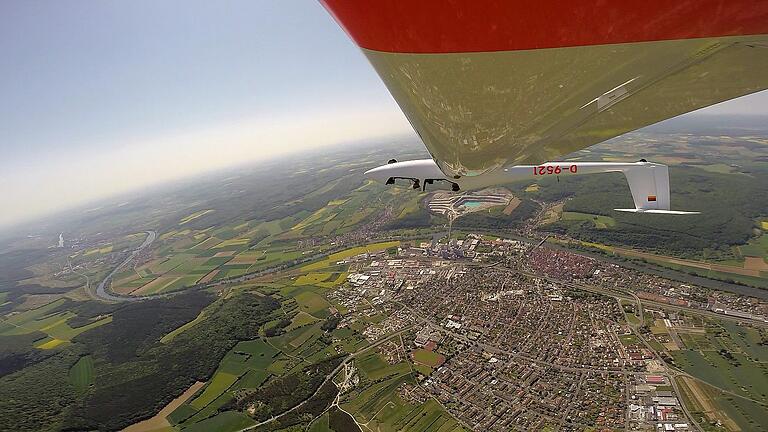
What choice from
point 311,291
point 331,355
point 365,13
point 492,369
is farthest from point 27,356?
point 365,13

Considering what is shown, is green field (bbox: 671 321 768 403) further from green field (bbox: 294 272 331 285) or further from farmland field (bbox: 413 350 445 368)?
green field (bbox: 294 272 331 285)

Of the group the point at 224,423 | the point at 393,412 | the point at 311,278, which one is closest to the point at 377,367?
the point at 393,412

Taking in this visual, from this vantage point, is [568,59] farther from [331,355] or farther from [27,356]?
[27,356]

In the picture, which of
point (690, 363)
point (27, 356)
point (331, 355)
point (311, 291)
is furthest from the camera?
point (311, 291)

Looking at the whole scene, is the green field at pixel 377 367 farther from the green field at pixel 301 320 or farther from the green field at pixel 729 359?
the green field at pixel 729 359

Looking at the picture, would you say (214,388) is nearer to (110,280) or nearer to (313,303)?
(313,303)

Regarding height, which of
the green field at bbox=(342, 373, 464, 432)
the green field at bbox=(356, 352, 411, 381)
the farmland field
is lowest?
the green field at bbox=(342, 373, 464, 432)

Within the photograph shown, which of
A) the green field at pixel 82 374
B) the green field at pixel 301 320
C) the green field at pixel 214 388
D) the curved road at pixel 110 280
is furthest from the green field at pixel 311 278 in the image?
the curved road at pixel 110 280

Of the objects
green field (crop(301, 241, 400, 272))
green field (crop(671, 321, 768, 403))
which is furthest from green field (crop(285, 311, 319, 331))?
green field (crop(671, 321, 768, 403))
